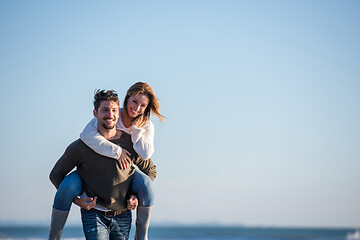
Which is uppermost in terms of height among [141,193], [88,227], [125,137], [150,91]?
[150,91]

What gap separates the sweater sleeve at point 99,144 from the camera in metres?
4.25

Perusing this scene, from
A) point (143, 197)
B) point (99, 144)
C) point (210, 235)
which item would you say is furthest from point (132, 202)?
point (210, 235)

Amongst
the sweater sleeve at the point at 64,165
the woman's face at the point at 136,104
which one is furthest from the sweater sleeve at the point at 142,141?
the sweater sleeve at the point at 64,165

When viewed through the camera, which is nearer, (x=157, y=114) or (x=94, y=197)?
(x=94, y=197)

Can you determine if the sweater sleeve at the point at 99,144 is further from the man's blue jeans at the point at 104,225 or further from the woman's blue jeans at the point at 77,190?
the man's blue jeans at the point at 104,225

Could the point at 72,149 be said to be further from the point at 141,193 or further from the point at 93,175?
the point at 141,193

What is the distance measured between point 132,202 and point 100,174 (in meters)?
0.36

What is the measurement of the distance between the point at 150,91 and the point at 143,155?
569 millimetres

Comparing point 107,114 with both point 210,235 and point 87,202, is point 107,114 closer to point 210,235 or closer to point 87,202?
point 87,202

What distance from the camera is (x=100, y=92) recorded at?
433cm

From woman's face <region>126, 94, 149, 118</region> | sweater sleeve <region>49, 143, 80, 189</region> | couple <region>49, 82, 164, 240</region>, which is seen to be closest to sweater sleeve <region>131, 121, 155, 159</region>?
couple <region>49, 82, 164, 240</region>

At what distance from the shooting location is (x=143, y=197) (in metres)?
4.44

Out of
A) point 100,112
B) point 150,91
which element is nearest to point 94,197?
point 100,112

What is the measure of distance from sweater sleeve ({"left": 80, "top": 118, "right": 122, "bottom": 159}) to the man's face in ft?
0.33
